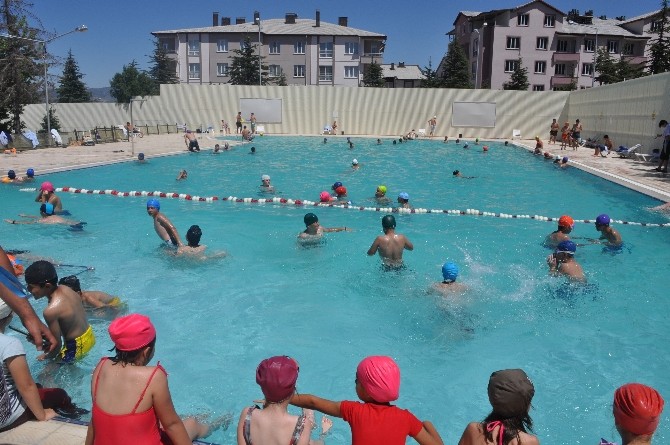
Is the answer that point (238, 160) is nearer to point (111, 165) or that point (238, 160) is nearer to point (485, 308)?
point (111, 165)

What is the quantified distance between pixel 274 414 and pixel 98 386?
924 mm

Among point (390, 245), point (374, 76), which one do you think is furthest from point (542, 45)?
point (390, 245)

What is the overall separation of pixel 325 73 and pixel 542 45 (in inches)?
962

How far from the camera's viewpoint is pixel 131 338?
2715 millimetres

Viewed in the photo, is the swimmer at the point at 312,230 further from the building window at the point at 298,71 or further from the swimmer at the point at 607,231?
the building window at the point at 298,71

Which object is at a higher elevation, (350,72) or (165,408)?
(350,72)

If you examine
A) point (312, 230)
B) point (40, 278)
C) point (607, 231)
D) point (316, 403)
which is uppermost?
point (40, 278)

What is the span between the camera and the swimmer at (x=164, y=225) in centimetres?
923

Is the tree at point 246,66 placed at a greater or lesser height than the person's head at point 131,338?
greater

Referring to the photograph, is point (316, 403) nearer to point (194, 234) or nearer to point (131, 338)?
point (131, 338)

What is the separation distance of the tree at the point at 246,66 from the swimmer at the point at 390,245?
175 ft

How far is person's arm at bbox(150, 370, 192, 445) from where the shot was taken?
2.68 m

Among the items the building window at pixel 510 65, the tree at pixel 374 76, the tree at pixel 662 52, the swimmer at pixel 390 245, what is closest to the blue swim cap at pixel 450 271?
the swimmer at pixel 390 245

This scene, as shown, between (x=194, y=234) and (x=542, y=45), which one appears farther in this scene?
(x=542, y=45)
